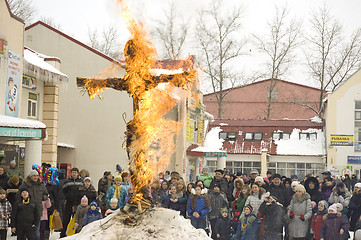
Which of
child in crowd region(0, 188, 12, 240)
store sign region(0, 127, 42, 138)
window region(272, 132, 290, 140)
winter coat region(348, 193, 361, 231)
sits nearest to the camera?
child in crowd region(0, 188, 12, 240)

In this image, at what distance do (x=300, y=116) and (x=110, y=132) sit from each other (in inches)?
1101

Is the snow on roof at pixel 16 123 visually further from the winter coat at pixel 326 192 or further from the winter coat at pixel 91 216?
the winter coat at pixel 326 192

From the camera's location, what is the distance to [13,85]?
20094mm

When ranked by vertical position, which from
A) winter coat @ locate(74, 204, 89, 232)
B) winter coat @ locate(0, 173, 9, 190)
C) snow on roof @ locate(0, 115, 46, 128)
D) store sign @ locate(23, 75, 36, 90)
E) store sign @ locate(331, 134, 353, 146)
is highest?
store sign @ locate(23, 75, 36, 90)

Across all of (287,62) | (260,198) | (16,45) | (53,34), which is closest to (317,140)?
(287,62)

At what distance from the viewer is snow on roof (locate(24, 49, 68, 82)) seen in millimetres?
22069

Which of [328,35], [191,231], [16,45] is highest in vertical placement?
[328,35]

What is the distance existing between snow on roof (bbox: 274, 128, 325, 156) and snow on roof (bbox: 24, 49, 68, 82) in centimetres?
2256

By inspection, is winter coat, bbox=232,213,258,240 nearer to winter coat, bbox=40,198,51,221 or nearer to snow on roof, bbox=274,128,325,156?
winter coat, bbox=40,198,51,221

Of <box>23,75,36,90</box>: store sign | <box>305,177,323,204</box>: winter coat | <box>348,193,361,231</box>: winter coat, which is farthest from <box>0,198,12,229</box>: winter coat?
<box>23,75,36,90</box>: store sign

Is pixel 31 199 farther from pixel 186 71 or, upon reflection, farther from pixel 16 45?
pixel 16 45

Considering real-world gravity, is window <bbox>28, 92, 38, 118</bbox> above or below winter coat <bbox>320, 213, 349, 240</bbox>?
above

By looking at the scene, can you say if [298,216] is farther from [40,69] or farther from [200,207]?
[40,69]

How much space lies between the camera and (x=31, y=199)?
12.4 metres
